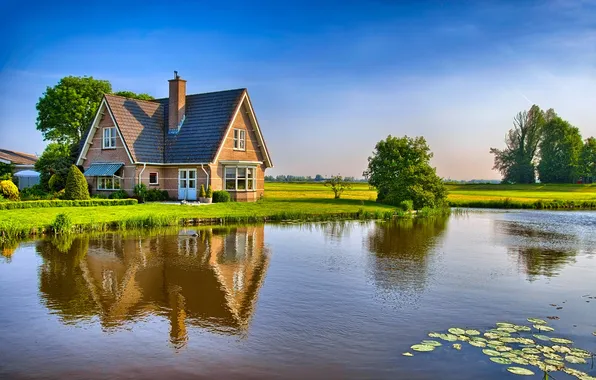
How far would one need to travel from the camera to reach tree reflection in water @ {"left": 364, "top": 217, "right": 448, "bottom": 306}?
12383 millimetres

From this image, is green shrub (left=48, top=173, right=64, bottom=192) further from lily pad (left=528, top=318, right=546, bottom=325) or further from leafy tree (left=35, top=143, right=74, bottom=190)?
lily pad (left=528, top=318, right=546, bottom=325)

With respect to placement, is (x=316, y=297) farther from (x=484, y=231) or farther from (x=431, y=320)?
(x=484, y=231)

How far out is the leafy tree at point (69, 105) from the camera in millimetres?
49031

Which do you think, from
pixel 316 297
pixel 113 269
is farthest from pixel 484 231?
pixel 113 269

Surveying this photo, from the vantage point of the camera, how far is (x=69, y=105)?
1938 inches

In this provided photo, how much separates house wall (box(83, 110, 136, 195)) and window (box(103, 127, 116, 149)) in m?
0.29

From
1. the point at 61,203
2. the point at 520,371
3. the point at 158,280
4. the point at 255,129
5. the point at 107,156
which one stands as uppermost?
the point at 255,129

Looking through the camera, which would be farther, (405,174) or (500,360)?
(405,174)

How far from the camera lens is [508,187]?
75.6 meters

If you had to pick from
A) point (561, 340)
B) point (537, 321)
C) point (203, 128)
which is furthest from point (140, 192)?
point (561, 340)

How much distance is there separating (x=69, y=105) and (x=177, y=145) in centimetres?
1908

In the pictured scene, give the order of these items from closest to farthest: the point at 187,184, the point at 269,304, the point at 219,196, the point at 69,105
A: the point at 269,304, the point at 219,196, the point at 187,184, the point at 69,105

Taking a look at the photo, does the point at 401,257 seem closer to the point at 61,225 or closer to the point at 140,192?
the point at 61,225

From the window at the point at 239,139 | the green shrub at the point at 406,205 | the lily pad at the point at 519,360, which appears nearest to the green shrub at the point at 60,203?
the window at the point at 239,139
